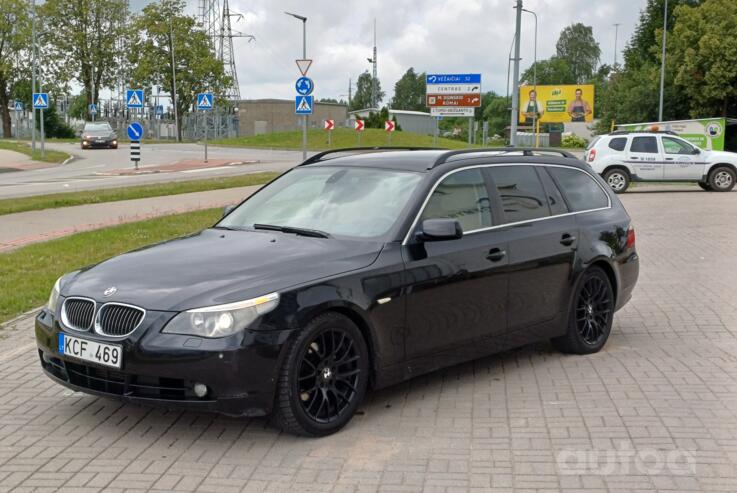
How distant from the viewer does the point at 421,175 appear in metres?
5.78

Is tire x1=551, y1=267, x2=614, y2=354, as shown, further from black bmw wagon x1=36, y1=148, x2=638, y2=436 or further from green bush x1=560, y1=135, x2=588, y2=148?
green bush x1=560, y1=135, x2=588, y2=148

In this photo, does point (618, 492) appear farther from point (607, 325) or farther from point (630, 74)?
point (630, 74)

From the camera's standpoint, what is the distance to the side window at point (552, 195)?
6629 mm

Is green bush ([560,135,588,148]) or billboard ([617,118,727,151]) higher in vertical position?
billboard ([617,118,727,151])

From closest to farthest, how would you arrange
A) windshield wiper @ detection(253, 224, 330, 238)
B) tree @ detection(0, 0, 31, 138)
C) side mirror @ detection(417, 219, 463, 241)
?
side mirror @ detection(417, 219, 463, 241) < windshield wiper @ detection(253, 224, 330, 238) < tree @ detection(0, 0, 31, 138)

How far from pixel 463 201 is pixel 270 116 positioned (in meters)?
81.7

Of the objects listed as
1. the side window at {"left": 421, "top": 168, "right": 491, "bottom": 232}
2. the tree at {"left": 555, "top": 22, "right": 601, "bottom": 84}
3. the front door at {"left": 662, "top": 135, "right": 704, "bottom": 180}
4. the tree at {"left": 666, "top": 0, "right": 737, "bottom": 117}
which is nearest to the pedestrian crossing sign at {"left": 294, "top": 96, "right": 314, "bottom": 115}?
the front door at {"left": 662, "top": 135, "right": 704, "bottom": 180}

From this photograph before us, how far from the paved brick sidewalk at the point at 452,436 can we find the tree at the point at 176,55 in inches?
3028

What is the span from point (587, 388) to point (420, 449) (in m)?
1.65

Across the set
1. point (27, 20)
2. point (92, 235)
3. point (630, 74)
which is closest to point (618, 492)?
point (92, 235)

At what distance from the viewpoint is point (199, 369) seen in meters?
4.45

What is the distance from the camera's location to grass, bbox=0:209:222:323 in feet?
28.5

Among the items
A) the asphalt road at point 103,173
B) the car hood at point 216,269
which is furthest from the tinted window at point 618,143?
the car hood at point 216,269

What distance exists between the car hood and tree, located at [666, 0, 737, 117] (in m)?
51.1
